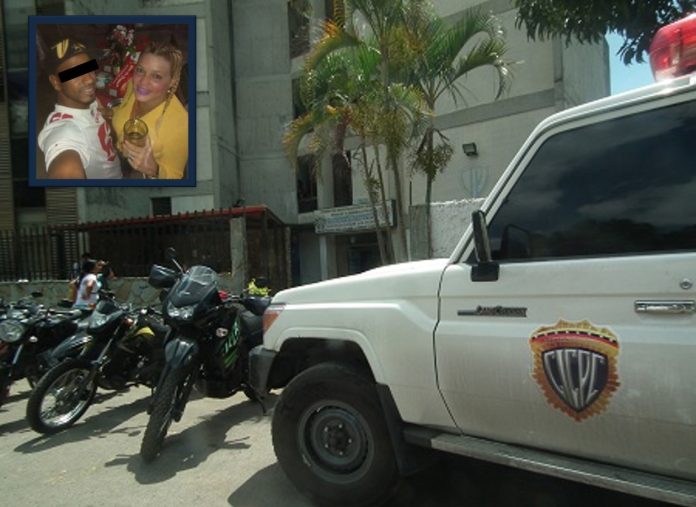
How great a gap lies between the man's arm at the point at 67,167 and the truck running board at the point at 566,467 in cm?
1675

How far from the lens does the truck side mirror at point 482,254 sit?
2.68 metres

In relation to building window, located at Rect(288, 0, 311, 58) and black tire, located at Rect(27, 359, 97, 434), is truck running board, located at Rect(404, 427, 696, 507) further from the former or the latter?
building window, located at Rect(288, 0, 311, 58)

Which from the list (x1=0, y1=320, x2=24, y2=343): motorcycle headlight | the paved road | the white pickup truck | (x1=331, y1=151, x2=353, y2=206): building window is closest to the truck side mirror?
the white pickup truck

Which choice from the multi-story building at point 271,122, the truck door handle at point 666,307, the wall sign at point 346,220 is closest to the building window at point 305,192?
the multi-story building at point 271,122

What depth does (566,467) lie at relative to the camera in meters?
2.49

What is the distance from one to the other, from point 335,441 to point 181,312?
6.09ft

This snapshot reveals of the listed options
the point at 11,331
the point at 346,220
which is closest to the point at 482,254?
the point at 11,331

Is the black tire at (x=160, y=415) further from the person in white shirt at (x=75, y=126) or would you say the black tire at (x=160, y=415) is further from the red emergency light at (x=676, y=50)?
the person in white shirt at (x=75, y=126)

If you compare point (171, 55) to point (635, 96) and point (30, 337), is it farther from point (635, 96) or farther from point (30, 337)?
point (635, 96)

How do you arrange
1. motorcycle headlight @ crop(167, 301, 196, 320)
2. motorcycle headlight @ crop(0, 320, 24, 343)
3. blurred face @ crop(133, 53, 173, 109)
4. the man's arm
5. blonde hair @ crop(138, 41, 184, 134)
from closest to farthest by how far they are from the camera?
motorcycle headlight @ crop(167, 301, 196, 320) < motorcycle headlight @ crop(0, 320, 24, 343) < the man's arm < blurred face @ crop(133, 53, 173, 109) < blonde hair @ crop(138, 41, 184, 134)

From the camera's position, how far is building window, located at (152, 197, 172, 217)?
67.9 feet

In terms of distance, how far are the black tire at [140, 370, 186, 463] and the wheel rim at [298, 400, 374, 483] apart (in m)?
1.25

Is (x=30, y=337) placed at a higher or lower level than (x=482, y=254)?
lower

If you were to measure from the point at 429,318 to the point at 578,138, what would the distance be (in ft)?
3.56
